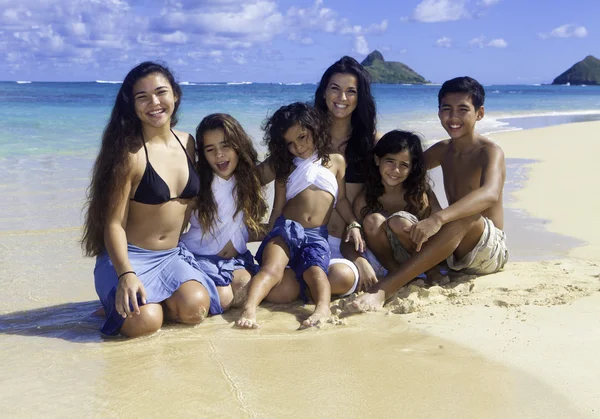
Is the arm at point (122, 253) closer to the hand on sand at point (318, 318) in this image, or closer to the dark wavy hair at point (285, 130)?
the hand on sand at point (318, 318)

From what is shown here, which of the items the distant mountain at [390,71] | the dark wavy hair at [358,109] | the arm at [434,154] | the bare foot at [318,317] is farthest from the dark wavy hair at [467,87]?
the distant mountain at [390,71]

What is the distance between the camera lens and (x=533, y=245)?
5223 mm

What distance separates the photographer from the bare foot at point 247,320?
136 inches

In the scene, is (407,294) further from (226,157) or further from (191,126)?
(191,126)

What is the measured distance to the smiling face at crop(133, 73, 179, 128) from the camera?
12.0ft

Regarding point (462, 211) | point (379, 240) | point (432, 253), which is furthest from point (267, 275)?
point (462, 211)

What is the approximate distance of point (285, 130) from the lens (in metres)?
4.09

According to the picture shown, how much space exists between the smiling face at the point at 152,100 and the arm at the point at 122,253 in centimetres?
36

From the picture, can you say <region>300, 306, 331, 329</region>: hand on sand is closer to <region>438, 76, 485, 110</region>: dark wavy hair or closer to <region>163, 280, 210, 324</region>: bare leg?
<region>163, 280, 210, 324</region>: bare leg

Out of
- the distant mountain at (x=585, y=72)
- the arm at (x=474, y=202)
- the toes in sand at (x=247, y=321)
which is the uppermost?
the distant mountain at (x=585, y=72)

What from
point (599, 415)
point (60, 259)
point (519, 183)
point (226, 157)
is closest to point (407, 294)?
point (226, 157)

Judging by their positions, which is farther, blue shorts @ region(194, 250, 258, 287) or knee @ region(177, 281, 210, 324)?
blue shorts @ region(194, 250, 258, 287)

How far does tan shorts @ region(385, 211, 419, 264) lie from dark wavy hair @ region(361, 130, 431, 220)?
0.62 ft

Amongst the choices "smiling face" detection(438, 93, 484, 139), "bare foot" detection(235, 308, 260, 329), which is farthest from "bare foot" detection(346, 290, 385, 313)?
"smiling face" detection(438, 93, 484, 139)
